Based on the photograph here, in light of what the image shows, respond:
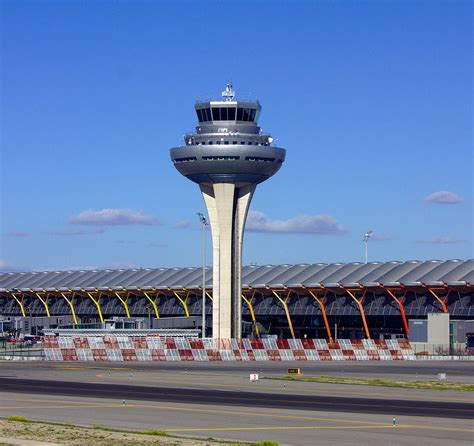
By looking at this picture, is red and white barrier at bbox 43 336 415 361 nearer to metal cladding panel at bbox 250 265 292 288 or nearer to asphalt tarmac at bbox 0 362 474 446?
asphalt tarmac at bbox 0 362 474 446

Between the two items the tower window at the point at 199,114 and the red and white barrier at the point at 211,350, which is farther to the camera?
the tower window at the point at 199,114

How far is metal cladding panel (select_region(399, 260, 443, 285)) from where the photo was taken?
6511 inches

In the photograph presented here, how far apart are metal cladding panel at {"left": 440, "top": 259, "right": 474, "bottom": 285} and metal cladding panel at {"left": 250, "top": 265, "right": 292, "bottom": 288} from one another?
3422cm

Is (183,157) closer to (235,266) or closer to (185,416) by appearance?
(235,266)

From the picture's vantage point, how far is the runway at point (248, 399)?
46.9 metres

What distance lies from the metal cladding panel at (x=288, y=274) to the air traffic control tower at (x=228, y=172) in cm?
3665

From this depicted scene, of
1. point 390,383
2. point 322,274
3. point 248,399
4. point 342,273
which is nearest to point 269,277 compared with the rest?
point 322,274

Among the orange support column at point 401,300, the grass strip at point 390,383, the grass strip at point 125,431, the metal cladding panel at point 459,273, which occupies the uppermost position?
the metal cladding panel at point 459,273

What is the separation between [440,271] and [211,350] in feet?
224

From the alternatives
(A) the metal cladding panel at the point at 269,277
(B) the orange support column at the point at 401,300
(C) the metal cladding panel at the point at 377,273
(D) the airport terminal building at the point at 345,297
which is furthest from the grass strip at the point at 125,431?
(A) the metal cladding panel at the point at 269,277

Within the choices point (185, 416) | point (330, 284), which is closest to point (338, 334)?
point (330, 284)

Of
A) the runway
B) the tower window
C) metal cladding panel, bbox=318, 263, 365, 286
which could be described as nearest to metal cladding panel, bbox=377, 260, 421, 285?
metal cladding panel, bbox=318, 263, 365, 286

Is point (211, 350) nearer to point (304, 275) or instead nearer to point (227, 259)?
point (227, 259)

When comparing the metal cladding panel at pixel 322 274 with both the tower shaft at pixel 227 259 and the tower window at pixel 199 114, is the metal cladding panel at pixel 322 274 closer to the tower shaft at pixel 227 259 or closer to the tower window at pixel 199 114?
the tower shaft at pixel 227 259
